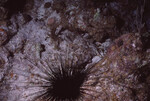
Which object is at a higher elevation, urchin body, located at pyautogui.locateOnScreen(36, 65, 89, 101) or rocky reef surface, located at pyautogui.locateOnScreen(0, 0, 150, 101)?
rocky reef surface, located at pyautogui.locateOnScreen(0, 0, 150, 101)

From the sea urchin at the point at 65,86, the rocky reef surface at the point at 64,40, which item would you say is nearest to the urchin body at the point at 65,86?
the sea urchin at the point at 65,86

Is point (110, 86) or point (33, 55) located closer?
point (110, 86)

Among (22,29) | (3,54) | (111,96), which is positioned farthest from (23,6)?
(111,96)

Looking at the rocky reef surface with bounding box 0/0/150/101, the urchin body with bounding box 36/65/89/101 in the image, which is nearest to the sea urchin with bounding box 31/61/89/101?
the urchin body with bounding box 36/65/89/101

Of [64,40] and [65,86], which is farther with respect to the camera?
[64,40]

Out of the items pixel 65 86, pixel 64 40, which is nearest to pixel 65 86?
pixel 65 86

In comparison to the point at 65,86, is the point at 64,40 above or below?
above

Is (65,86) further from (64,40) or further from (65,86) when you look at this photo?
(64,40)

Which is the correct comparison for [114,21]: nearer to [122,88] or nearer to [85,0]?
[85,0]

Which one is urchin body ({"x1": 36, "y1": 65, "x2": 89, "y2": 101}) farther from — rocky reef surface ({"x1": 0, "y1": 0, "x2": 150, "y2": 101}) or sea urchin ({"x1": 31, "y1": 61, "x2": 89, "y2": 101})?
rocky reef surface ({"x1": 0, "y1": 0, "x2": 150, "y2": 101})

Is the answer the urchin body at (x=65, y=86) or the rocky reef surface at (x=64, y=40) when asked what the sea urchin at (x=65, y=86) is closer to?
the urchin body at (x=65, y=86)

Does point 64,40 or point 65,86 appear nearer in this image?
point 65,86
